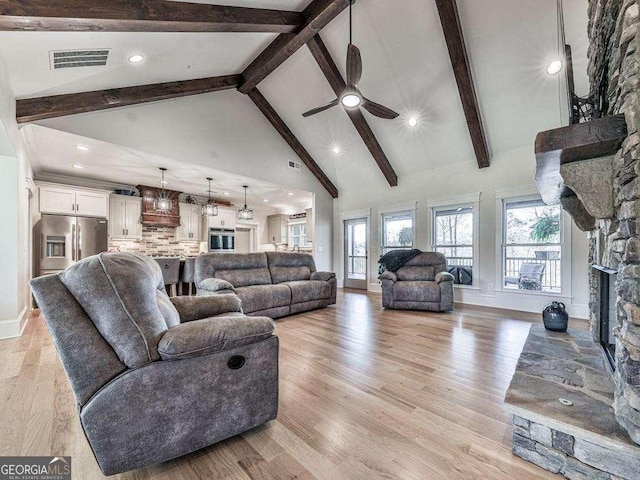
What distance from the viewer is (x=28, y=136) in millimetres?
3977

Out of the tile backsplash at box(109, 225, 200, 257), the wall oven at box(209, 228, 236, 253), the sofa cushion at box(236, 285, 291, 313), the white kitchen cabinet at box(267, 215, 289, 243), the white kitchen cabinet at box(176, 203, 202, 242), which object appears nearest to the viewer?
the sofa cushion at box(236, 285, 291, 313)

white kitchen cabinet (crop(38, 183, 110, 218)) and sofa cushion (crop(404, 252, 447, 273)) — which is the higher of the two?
white kitchen cabinet (crop(38, 183, 110, 218))

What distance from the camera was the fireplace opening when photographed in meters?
2.17

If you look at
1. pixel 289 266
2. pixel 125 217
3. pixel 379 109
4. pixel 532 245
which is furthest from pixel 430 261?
pixel 125 217

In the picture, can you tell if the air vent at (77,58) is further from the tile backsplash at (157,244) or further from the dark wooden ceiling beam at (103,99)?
the tile backsplash at (157,244)

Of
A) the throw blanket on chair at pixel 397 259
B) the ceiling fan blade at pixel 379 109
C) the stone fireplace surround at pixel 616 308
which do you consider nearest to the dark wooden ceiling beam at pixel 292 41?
the ceiling fan blade at pixel 379 109

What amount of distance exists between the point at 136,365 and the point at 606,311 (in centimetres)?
333

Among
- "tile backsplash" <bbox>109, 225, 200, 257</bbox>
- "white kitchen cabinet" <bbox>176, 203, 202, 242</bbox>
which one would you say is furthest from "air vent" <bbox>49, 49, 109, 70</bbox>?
"white kitchen cabinet" <bbox>176, 203, 202, 242</bbox>

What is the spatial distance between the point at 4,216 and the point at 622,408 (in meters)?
5.77

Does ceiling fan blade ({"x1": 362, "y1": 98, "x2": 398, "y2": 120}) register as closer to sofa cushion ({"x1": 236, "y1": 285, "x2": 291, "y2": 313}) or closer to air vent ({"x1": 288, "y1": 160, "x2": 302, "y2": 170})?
sofa cushion ({"x1": 236, "y1": 285, "x2": 291, "y2": 313})

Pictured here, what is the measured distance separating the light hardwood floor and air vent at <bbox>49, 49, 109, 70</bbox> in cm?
303

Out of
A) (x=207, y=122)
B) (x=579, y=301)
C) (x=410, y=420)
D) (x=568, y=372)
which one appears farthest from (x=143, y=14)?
(x=579, y=301)

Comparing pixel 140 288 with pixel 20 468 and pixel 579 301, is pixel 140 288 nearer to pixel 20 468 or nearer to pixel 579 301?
pixel 20 468

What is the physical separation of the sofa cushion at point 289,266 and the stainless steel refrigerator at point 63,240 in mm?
3624
